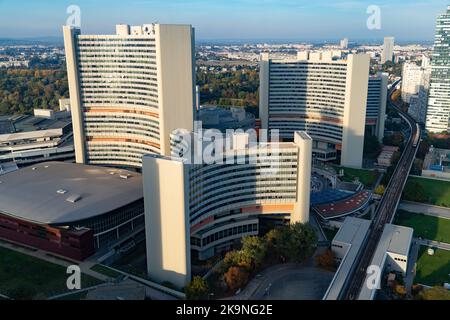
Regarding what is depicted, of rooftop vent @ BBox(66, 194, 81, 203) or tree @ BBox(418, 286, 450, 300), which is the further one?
rooftop vent @ BBox(66, 194, 81, 203)

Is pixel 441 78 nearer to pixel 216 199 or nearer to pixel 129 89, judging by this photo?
pixel 129 89

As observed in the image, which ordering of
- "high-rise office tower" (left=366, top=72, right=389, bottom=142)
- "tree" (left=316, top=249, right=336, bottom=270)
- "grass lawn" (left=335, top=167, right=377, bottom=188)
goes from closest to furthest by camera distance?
1. "tree" (left=316, top=249, right=336, bottom=270)
2. "grass lawn" (left=335, top=167, right=377, bottom=188)
3. "high-rise office tower" (left=366, top=72, right=389, bottom=142)

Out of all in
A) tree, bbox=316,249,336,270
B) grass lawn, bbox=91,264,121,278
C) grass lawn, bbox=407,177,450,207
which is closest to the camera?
grass lawn, bbox=91,264,121,278

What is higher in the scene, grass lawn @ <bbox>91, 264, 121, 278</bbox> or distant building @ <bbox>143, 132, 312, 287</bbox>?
distant building @ <bbox>143, 132, 312, 287</bbox>

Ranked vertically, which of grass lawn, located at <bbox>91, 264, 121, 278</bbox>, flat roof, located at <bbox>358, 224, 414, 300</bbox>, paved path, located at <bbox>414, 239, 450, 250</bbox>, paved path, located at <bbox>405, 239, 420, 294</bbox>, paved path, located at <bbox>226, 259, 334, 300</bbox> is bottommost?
paved path, located at <bbox>226, 259, 334, 300</bbox>

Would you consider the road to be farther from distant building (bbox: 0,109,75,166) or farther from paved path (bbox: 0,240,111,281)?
distant building (bbox: 0,109,75,166)

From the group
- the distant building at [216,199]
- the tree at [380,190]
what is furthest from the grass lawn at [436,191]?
the distant building at [216,199]

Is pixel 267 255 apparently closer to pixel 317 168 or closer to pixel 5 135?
pixel 317 168

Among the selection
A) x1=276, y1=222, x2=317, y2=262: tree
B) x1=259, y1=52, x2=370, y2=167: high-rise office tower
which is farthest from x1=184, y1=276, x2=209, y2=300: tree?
x1=259, y1=52, x2=370, y2=167: high-rise office tower
